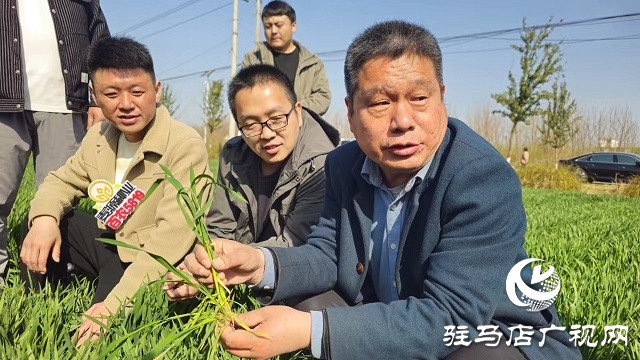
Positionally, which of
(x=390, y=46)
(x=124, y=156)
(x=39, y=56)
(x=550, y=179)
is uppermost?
(x=39, y=56)

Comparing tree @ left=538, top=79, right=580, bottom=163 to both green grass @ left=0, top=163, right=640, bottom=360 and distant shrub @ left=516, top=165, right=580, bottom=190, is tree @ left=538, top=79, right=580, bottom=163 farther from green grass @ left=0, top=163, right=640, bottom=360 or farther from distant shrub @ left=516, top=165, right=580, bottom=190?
green grass @ left=0, top=163, right=640, bottom=360

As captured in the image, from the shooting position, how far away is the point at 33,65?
2.67 m

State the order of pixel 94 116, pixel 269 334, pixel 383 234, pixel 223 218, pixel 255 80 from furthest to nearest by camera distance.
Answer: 1. pixel 94 116
2. pixel 223 218
3. pixel 255 80
4. pixel 383 234
5. pixel 269 334

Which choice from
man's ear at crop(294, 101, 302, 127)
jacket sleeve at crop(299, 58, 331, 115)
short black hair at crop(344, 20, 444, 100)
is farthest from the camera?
jacket sleeve at crop(299, 58, 331, 115)

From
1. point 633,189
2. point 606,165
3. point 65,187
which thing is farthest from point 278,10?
point 606,165

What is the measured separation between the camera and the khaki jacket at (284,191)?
228cm

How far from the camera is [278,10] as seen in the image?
395cm

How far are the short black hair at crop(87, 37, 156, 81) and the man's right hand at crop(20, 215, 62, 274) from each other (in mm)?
691

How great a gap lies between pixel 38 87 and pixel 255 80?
1245 mm

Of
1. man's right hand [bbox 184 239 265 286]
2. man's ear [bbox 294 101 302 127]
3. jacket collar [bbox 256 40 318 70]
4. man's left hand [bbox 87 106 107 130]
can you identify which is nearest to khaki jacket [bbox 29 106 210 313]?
man's left hand [bbox 87 106 107 130]

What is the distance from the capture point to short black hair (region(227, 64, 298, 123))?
2.30m

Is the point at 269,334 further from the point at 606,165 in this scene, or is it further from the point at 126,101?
the point at 606,165

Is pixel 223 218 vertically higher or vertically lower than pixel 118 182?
lower

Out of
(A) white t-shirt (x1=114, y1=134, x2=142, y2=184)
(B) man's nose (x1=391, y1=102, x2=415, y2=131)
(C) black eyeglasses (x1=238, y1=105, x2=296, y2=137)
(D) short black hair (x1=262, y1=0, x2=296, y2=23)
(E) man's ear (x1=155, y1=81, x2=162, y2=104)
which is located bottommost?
(A) white t-shirt (x1=114, y1=134, x2=142, y2=184)
